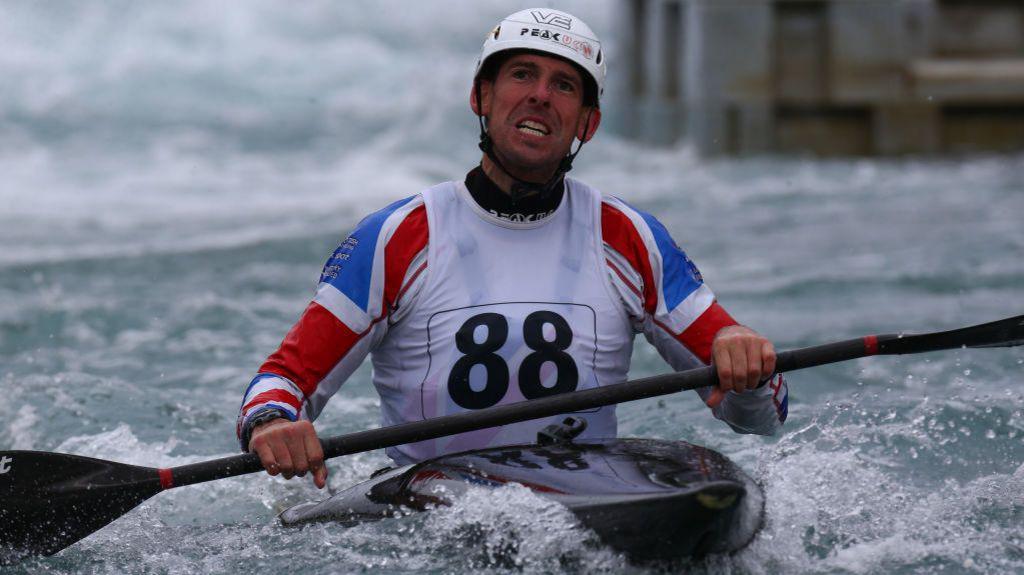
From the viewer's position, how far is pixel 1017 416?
5137 mm

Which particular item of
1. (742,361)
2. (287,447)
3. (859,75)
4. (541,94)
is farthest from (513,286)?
(859,75)

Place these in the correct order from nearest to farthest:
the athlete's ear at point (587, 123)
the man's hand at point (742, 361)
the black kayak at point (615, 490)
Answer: the black kayak at point (615, 490), the man's hand at point (742, 361), the athlete's ear at point (587, 123)

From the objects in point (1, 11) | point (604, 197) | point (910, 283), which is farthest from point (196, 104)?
point (604, 197)

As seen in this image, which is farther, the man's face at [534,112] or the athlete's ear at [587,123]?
the athlete's ear at [587,123]

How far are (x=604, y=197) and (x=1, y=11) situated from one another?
73.7 ft

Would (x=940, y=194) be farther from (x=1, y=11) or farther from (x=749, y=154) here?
(x=1, y=11)

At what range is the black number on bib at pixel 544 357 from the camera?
3607 mm

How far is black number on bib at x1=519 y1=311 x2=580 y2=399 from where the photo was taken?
3.61 m

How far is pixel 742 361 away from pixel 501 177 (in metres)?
0.81

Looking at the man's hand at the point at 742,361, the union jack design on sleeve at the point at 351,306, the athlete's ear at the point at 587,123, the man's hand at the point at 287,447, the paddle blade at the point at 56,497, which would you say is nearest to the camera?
the man's hand at the point at 287,447

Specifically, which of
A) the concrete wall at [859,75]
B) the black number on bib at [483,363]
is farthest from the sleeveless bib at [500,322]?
the concrete wall at [859,75]

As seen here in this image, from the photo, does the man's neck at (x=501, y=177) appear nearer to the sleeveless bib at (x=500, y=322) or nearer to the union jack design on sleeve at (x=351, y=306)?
the sleeveless bib at (x=500, y=322)

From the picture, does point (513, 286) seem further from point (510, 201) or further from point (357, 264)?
point (357, 264)

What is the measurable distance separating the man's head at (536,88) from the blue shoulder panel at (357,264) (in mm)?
322
